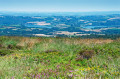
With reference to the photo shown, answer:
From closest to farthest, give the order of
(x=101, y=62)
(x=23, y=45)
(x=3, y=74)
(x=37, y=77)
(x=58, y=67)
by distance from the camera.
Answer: (x=37, y=77)
(x=3, y=74)
(x=58, y=67)
(x=101, y=62)
(x=23, y=45)

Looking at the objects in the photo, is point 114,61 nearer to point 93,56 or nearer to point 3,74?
point 93,56

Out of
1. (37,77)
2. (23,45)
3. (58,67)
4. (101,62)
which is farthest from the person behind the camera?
(23,45)

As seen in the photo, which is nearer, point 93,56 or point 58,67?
point 58,67

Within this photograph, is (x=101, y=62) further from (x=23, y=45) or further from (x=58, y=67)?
(x=23, y=45)

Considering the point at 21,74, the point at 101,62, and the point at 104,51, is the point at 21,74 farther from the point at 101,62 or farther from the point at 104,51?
the point at 104,51

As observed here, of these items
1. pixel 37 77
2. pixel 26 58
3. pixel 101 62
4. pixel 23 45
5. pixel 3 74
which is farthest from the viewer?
pixel 23 45

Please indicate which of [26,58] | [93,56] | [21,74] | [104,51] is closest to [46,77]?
[21,74]

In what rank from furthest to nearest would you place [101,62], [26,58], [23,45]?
[23,45]
[26,58]
[101,62]

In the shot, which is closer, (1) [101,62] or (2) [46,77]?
(2) [46,77]

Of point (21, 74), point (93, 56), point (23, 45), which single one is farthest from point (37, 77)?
point (23, 45)
